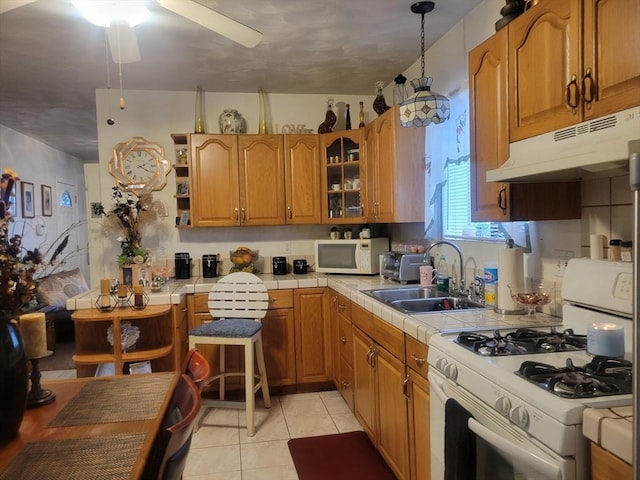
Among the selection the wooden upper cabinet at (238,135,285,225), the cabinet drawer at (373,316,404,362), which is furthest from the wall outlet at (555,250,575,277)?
the wooden upper cabinet at (238,135,285,225)

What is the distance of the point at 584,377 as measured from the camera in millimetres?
1209

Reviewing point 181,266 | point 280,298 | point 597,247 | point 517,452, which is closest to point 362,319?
point 280,298

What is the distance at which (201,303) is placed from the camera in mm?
3525

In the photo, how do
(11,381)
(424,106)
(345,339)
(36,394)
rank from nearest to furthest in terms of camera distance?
(11,381), (36,394), (424,106), (345,339)

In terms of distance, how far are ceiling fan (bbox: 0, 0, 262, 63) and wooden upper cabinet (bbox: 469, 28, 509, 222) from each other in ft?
3.21

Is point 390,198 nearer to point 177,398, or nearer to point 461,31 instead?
point 461,31

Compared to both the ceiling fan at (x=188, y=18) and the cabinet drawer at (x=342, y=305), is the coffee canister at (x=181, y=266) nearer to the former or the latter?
the cabinet drawer at (x=342, y=305)

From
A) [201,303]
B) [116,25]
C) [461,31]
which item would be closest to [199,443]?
[201,303]

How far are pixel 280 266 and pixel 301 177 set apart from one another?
2.54ft

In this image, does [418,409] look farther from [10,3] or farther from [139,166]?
[139,166]

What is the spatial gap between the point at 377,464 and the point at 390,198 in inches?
66.6

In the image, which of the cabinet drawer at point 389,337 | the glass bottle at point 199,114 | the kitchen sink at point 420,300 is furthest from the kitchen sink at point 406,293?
the glass bottle at point 199,114

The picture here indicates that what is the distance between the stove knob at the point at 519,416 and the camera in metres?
1.16

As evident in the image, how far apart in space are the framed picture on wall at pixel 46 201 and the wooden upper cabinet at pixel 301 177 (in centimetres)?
385
